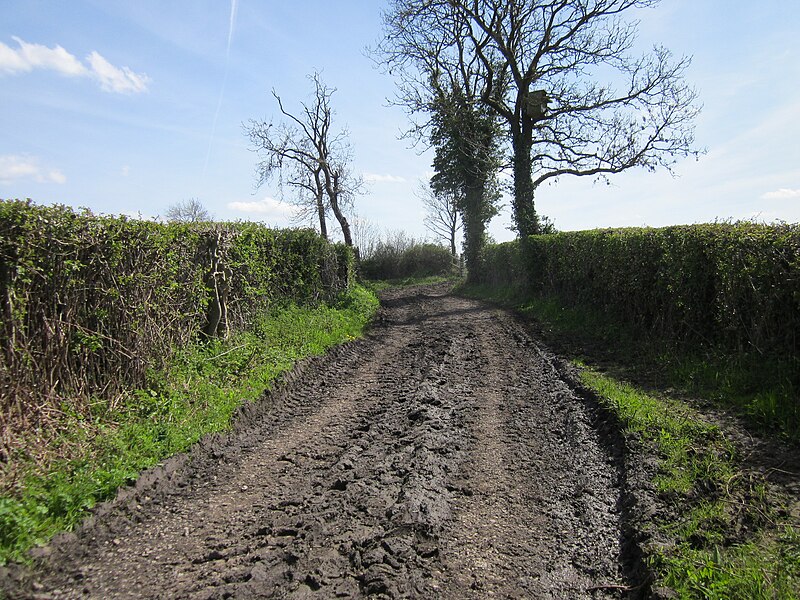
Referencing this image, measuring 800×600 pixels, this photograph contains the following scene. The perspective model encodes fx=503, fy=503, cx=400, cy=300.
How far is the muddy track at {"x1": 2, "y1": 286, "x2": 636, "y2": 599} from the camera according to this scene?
128 inches

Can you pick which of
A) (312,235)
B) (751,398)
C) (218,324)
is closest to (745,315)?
(751,398)

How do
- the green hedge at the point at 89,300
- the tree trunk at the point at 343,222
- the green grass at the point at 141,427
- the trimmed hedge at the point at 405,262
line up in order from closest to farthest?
the green grass at the point at 141,427 < the green hedge at the point at 89,300 < the tree trunk at the point at 343,222 < the trimmed hedge at the point at 405,262

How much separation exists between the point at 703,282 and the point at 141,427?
25.3ft

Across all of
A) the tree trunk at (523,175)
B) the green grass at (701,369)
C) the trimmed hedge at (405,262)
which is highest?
the tree trunk at (523,175)

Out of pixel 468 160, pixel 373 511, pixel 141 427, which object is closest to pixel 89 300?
pixel 141 427

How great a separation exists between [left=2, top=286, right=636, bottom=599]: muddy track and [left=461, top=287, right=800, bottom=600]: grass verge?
0.34 m

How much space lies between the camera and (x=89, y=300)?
5.67m

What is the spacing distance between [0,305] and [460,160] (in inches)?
972

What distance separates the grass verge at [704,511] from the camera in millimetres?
2992

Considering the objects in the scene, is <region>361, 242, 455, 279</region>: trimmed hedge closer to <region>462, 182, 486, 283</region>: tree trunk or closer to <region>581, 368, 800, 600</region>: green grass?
<region>462, 182, 486, 283</region>: tree trunk

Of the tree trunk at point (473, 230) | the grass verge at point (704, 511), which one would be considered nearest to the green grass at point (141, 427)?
the grass verge at point (704, 511)

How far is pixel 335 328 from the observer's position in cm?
1212

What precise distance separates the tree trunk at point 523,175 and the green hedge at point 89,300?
1671 centimetres

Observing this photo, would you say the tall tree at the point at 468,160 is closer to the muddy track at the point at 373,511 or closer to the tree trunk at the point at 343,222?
the tree trunk at the point at 343,222
